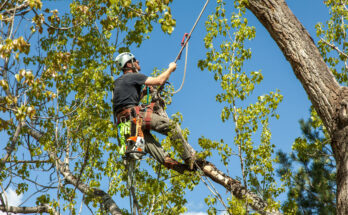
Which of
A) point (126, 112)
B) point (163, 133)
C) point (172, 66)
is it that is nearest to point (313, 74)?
point (172, 66)

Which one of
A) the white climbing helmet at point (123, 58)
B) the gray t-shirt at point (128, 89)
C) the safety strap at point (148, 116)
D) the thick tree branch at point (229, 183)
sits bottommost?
the thick tree branch at point (229, 183)

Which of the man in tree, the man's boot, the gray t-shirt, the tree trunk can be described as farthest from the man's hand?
the man's boot

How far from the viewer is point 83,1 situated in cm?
911

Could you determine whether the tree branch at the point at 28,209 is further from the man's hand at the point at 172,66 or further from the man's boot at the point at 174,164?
the man's hand at the point at 172,66

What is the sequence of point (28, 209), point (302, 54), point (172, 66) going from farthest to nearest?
1. point (28, 209)
2. point (172, 66)
3. point (302, 54)

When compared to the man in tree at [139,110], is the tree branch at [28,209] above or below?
below

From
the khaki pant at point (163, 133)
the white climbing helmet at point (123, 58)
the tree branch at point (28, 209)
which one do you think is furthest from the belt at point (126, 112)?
the tree branch at point (28, 209)

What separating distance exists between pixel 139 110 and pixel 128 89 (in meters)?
0.39

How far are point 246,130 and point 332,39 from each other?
5.25 meters

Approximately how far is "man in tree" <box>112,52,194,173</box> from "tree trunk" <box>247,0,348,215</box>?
1.59 m

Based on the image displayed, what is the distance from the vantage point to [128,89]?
263 inches

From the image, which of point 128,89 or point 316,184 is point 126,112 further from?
point 316,184

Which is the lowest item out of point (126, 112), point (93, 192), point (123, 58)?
point (93, 192)

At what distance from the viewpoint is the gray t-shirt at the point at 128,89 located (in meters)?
6.66
